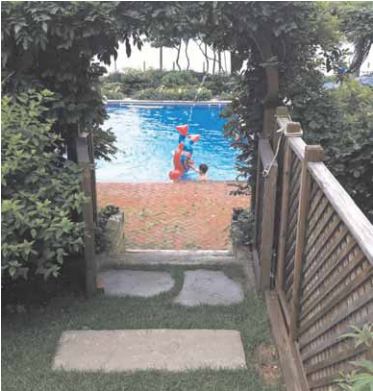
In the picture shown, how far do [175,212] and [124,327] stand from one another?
3843mm

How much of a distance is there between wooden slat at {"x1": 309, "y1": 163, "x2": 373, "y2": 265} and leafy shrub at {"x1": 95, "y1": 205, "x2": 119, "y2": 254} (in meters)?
2.62

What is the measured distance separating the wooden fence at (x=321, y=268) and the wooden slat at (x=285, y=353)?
27 millimetres

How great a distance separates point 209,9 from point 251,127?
4.13ft

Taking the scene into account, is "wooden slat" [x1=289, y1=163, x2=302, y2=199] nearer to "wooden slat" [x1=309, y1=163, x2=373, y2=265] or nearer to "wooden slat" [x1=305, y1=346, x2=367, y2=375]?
"wooden slat" [x1=309, y1=163, x2=373, y2=265]

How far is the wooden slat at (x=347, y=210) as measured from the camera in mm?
1671

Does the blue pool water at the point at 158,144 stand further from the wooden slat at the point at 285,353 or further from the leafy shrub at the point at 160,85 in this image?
the wooden slat at the point at 285,353

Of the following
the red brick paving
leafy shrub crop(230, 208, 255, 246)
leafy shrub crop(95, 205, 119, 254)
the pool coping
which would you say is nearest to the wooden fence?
leafy shrub crop(230, 208, 255, 246)

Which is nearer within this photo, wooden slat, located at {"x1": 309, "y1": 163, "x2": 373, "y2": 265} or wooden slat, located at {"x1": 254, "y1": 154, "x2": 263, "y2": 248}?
wooden slat, located at {"x1": 309, "y1": 163, "x2": 373, "y2": 265}

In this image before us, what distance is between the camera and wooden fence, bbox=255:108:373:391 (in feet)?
5.74

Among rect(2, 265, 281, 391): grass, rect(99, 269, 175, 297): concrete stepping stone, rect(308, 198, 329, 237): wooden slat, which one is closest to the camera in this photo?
rect(308, 198, 329, 237): wooden slat

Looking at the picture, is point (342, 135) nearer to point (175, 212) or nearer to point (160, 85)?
point (175, 212)

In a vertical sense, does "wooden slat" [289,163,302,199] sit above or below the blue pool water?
above

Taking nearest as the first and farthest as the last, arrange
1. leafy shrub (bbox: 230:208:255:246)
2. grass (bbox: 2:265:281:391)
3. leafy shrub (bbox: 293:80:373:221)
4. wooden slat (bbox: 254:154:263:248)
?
1. grass (bbox: 2:265:281:391)
2. leafy shrub (bbox: 293:80:373:221)
3. wooden slat (bbox: 254:154:263:248)
4. leafy shrub (bbox: 230:208:255:246)

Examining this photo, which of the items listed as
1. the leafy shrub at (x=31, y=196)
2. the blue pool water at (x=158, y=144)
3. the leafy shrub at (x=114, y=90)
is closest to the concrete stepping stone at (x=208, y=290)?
the leafy shrub at (x=31, y=196)
